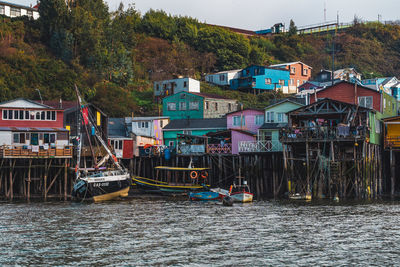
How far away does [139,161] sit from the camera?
232 feet

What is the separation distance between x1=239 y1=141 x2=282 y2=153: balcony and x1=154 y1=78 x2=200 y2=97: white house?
116 feet

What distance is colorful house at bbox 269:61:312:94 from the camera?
381 ft

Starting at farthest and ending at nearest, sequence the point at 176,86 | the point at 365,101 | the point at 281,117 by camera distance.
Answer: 1. the point at 176,86
2. the point at 281,117
3. the point at 365,101

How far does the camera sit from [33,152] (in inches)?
2312

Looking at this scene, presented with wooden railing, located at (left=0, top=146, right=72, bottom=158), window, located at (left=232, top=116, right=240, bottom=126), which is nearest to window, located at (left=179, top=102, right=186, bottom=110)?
window, located at (left=232, top=116, right=240, bottom=126)

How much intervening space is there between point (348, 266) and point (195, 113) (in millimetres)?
59940

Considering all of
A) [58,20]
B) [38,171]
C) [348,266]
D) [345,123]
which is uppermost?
[58,20]

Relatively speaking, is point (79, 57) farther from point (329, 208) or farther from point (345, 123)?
point (329, 208)

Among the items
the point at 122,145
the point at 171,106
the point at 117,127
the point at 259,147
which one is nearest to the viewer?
the point at 259,147

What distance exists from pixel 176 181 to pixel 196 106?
22.3 meters

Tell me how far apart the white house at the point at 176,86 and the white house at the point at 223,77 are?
1522 cm

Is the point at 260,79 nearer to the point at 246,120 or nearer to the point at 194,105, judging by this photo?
the point at 194,105

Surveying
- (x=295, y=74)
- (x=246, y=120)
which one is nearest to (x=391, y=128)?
(x=246, y=120)

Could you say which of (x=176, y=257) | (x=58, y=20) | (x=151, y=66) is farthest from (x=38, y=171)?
(x=151, y=66)
